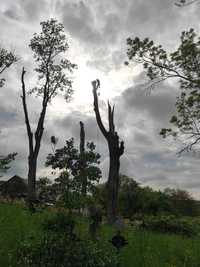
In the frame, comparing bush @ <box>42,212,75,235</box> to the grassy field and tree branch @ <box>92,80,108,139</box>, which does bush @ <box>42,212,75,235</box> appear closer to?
the grassy field

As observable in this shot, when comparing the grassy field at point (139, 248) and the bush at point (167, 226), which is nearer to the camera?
the grassy field at point (139, 248)

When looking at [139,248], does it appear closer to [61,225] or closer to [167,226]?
[61,225]

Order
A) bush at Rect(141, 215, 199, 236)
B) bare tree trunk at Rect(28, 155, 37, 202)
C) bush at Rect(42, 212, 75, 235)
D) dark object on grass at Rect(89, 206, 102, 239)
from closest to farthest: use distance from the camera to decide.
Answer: bush at Rect(42, 212, 75, 235) → dark object on grass at Rect(89, 206, 102, 239) → bush at Rect(141, 215, 199, 236) → bare tree trunk at Rect(28, 155, 37, 202)

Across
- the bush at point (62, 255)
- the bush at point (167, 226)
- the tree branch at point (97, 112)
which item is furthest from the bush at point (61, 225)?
the tree branch at point (97, 112)

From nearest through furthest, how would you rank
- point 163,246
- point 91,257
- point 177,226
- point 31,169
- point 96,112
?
point 91,257, point 163,246, point 177,226, point 96,112, point 31,169

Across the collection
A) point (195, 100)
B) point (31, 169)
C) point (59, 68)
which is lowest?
point (31, 169)

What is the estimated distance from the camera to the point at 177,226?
1894 cm

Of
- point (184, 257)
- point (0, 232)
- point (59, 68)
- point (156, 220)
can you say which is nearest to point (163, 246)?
point (184, 257)

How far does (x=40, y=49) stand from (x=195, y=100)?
15.7 metres

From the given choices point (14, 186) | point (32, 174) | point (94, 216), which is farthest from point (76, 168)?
point (14, 186)

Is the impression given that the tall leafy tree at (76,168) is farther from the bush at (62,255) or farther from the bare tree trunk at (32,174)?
the bare tree trunk at (32,174)

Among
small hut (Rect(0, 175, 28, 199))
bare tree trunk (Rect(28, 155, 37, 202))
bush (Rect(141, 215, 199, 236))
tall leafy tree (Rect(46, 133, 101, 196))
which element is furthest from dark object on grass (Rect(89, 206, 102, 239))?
small hut (Rect(0, 175, 28, 199))

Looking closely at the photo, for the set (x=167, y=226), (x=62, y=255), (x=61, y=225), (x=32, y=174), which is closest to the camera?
(x=62, y=255)

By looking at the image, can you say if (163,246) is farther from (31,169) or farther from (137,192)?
(137,192)
